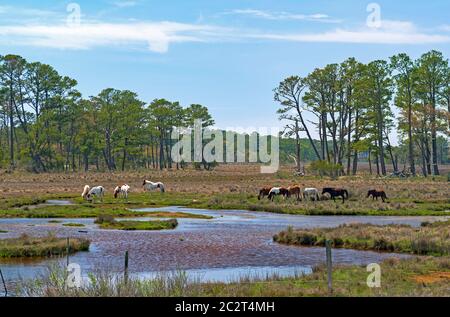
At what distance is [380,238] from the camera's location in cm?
2692

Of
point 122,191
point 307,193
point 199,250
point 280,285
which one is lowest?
point 199,250

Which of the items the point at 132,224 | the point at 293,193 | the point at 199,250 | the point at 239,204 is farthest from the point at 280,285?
the point at 293,193

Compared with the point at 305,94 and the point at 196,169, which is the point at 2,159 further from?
the point at 305,94

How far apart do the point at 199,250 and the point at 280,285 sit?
978cm

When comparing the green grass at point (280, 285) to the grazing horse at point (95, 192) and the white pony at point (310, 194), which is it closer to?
the white pony at point (310, 194)

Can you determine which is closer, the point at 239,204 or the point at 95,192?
the point at 239,204

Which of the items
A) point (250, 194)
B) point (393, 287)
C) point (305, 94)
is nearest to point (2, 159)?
point (305, 94)

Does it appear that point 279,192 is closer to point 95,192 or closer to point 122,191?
point 122,191

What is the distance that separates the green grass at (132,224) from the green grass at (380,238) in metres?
7.37

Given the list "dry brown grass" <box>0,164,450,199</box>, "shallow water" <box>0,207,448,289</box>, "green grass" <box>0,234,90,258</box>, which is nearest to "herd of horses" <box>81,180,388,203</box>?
"dry brown grass" <box>0,164,450,199</box>

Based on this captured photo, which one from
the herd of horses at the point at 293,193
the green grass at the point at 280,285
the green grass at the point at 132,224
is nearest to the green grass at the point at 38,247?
the green grass at the point at 132,224

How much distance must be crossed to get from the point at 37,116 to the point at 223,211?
210ft

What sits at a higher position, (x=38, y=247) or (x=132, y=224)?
(x=38, y=247)
